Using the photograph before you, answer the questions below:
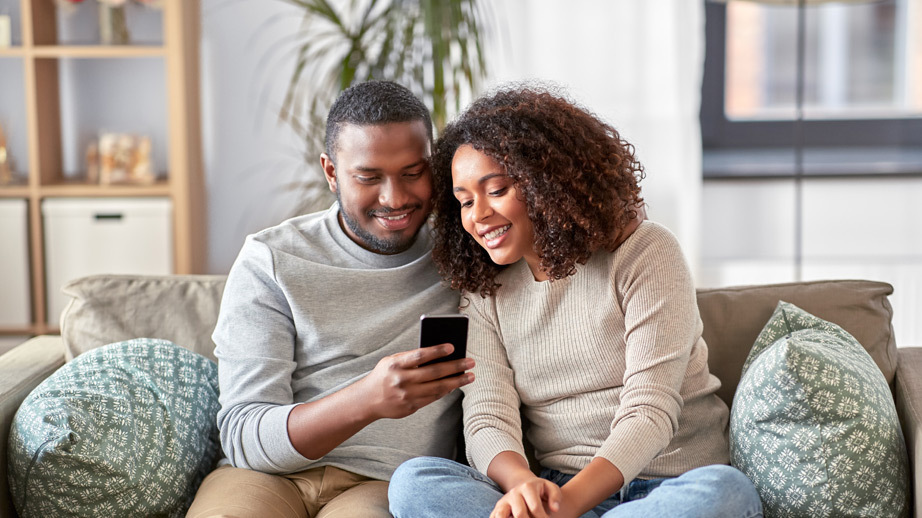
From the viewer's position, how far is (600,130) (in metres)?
1.54

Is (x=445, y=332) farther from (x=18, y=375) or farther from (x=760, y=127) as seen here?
(x=760, y=127)

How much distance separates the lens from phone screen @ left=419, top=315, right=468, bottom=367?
1338 mm

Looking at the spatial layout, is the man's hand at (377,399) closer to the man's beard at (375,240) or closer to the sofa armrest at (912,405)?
the man's beard at (375,240)

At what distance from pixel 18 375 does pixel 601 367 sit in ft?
3.43

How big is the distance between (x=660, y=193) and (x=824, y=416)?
1.90m

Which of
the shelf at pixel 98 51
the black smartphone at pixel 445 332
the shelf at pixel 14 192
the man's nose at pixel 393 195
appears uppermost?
the shelf at pixel 98 51

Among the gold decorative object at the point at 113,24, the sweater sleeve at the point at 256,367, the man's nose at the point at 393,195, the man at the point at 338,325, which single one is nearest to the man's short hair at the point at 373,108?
the man at the point at 338,325

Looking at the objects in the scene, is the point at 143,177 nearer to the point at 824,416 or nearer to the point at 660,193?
the point at 660,193

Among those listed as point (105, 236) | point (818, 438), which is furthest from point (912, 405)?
point (105, 236)

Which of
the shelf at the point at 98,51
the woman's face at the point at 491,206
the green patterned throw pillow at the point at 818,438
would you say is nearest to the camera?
the green patterned throw pillow at the point at 818,438

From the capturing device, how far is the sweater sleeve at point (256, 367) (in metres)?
1.49

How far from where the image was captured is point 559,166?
147 centimetres

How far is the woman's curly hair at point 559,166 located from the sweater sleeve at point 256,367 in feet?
1.38

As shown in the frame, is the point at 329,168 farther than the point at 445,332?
Yes
